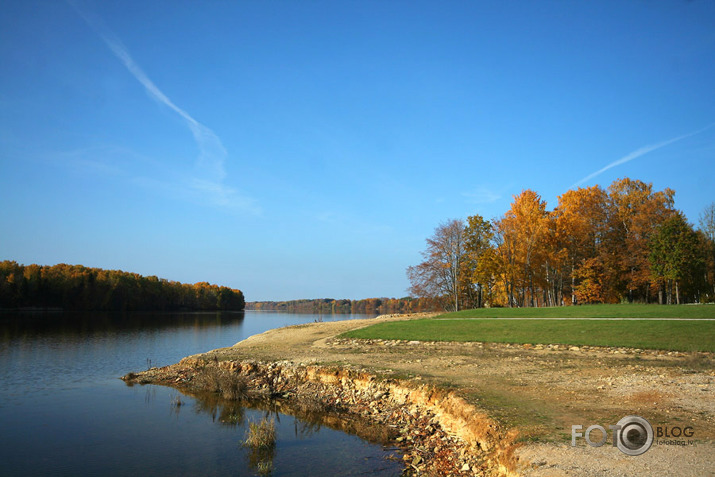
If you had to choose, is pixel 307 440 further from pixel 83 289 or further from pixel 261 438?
pixel 83 289

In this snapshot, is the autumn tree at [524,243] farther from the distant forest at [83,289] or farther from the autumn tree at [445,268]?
the distant forest at [83,289]

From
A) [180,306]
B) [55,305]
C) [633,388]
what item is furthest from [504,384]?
[180,306]

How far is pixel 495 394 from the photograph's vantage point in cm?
1155

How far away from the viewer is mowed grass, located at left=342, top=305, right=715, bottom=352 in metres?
17.4

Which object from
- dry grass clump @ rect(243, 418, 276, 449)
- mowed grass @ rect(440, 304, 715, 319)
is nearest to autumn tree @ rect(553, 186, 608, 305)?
mowed grass @ rect(440, 304, 715, 319)

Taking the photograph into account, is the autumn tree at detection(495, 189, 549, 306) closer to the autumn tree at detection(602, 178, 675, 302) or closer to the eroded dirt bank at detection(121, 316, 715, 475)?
the autumn tree at detection(602, 178, 675, 302)

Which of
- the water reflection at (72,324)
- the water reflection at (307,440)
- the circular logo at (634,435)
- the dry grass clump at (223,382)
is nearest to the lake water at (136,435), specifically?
the water reflection at (307,440)

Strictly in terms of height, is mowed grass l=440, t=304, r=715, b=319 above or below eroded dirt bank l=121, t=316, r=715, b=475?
above

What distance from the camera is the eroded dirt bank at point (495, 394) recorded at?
23.9ft

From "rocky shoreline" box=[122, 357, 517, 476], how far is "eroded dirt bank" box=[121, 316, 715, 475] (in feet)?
0.13

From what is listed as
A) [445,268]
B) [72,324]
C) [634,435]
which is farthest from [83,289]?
[634,435]

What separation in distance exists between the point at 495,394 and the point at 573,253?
3732 cm

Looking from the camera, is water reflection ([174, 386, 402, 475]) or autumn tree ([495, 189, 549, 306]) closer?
water reflection ([174, 386, 402, 475])

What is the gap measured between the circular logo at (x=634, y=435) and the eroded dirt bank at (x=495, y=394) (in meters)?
0.21
